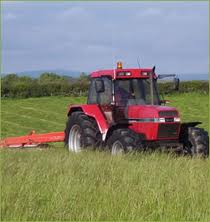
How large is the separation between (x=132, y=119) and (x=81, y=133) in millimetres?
1211

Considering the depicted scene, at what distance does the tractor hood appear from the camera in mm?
10516

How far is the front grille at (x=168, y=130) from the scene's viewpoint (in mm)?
10620

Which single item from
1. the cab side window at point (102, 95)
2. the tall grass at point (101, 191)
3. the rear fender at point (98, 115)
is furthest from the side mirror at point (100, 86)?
the tall grass at point (101, 191)

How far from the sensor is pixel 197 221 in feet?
17.7

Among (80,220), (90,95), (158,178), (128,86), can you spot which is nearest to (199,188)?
(158,178)

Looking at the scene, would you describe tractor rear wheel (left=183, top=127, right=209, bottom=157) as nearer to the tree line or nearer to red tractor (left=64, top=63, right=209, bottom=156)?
red tractor (left=64, top=63, right=209, bottom=156)

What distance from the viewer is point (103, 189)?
6.12 m

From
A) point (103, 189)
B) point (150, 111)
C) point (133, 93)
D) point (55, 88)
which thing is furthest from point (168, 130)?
point (55, 88)

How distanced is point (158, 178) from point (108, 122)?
4.53 meters

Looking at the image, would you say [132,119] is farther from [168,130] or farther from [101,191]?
[101,191]

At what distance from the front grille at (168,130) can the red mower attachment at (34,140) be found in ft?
9.09

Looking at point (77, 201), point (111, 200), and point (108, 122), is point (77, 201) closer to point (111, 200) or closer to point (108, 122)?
point (111, 200)

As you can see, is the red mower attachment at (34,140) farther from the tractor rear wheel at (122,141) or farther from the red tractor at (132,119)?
the tractor rear wheel at (122,141)

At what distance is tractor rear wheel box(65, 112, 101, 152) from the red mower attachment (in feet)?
1.66
